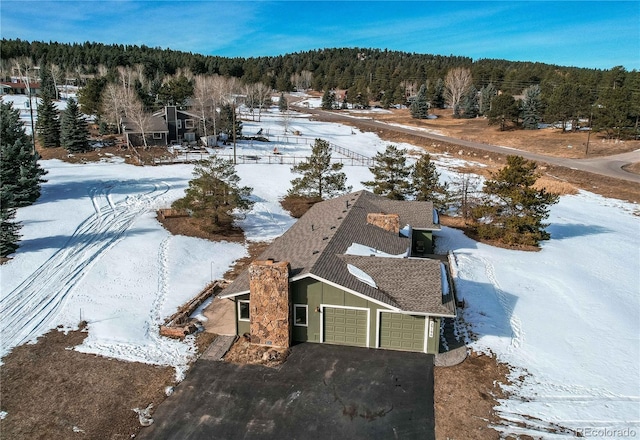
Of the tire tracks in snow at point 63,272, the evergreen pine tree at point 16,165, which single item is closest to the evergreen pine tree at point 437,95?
the tire tracks in snow at point 63,272

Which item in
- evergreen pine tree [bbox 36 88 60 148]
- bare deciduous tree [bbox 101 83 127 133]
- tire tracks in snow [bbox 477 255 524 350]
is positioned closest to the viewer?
tire tracks in snow [bbox 477 255 524 350]

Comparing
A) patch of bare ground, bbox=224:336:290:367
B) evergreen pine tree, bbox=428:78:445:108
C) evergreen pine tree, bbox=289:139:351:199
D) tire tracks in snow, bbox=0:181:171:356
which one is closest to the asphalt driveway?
patch of bare ground, bbox=224:336:290:367

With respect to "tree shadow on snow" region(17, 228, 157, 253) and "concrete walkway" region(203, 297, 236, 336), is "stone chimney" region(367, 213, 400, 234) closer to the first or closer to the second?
"concrete walkway" region(203, 297, 236, 336)

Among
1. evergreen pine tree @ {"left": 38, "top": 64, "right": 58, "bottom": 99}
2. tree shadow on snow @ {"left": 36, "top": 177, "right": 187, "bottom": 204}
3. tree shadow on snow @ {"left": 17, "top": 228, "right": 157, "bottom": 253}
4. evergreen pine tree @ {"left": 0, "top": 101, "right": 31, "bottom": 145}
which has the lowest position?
tree shadow on snow @ {"left": 17, "top": 228, "right": 157, "bottom": 253}

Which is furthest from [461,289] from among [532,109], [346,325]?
[532,109]

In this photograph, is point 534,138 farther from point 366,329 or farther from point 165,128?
point 366,329

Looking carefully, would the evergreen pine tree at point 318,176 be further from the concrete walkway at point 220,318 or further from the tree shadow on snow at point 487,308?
the concrete walkway at point 220,318
